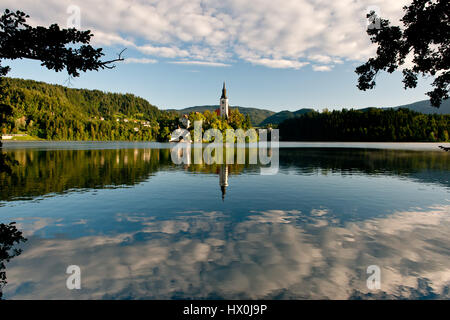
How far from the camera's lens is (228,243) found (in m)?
13.3

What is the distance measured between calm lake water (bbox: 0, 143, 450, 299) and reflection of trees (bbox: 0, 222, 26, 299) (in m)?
0.30

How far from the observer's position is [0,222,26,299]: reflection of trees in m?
10.3

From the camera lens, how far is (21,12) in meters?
10.2

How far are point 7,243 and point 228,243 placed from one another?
34.8ft

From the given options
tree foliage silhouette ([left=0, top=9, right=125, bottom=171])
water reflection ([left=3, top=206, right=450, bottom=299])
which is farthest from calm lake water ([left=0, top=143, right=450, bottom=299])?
tree foliage silhouette ([left=0, top=9, right=125, bottom=171])

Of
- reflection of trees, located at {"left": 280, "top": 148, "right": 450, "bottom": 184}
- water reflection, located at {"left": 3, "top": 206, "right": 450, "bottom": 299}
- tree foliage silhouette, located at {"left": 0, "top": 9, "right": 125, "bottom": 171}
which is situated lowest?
water reflection, located at {"left": 3, "top": 206, "right": 450, "bottom": 299}

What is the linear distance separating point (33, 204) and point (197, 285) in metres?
18.5

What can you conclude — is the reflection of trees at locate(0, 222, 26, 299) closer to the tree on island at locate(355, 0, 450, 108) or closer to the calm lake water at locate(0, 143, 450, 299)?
the calm lake water at locate(0, 143, 450, 299)

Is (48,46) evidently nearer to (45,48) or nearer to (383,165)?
(45,48)

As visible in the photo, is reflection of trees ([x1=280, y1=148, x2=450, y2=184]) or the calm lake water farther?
reflection of trees ([x1=280, y1=148, x2=450, y2=184])

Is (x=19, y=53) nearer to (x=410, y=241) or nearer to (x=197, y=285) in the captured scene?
(x=197, y=285)

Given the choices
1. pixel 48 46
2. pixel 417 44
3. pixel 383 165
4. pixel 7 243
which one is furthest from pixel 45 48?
pixel 383 165
